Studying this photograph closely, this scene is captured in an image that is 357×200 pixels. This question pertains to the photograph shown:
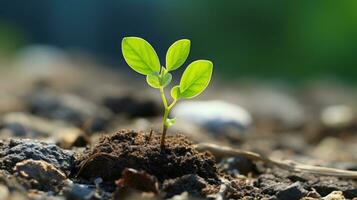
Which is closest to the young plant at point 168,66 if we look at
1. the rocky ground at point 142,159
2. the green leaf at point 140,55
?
the green leaf at point 140,55

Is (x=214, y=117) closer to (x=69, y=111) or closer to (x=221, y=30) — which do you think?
(x=69, y=111)

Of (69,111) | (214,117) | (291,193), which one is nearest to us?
(291,193)

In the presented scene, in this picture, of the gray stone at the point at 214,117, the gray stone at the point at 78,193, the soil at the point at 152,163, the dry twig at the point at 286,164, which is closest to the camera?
the gray stone at the point at 78,193

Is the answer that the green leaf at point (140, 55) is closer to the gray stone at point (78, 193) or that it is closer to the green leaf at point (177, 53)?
the green leaf at point (177, 53)

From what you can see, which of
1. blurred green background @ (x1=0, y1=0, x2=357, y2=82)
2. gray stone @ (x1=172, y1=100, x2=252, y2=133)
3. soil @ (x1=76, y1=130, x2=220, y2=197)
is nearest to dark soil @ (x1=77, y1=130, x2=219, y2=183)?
soil @ (x1=76, y1=130, x2=220, y2=197)

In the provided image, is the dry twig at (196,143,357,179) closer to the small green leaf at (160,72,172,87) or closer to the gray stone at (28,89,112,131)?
the small green leaf at (160,72,172,87)

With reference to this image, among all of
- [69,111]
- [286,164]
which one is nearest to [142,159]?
[286,164]

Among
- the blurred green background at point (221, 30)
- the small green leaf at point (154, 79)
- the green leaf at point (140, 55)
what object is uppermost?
the blurred green background at point (221, 30)
